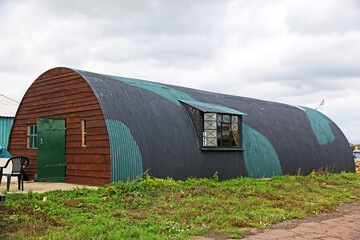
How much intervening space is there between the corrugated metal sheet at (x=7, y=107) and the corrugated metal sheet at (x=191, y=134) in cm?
1443

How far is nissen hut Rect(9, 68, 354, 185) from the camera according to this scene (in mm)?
12469

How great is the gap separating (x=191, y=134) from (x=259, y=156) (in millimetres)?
4043

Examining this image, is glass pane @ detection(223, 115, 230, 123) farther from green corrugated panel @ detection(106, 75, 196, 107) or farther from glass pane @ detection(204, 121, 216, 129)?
green corrugated panel @ detection(106, 75, 196, 107)

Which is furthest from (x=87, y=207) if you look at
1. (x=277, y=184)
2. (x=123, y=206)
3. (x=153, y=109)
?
(x=277, y=184)

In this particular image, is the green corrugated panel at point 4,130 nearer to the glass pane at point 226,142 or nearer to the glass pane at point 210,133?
the glass pane at point 210,133

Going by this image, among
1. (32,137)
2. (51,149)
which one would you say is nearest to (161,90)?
(51,149)

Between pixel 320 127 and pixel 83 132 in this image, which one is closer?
pixel 83 132

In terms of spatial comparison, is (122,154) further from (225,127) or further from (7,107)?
(7,107)

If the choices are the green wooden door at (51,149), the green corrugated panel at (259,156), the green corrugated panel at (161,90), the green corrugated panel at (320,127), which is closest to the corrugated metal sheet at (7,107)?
the green wooden door at (51,149)

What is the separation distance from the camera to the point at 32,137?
1612cm

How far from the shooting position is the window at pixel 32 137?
15988 millimetres

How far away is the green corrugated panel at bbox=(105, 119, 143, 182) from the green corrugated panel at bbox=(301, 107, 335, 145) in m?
12.4

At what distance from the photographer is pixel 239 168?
1568 centimetres

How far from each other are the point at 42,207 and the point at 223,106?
10.2 meters
